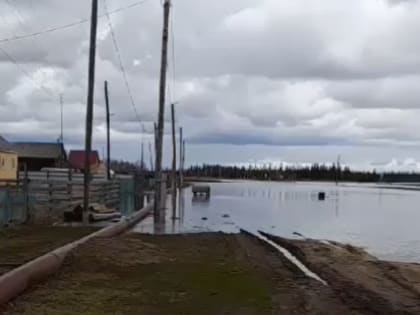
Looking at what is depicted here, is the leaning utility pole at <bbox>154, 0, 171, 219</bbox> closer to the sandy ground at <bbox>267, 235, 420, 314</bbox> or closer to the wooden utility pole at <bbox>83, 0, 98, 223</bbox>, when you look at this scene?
the wooden utility pole at <bbox>83, 0, 98, 223</bbox>

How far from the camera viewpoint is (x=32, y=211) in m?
26.2

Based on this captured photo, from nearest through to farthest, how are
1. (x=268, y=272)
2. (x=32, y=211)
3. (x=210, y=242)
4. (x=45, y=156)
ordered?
(x=268, y=272) → (x=210, y=242) → (x=32, y=211) → (x=45, y=156)

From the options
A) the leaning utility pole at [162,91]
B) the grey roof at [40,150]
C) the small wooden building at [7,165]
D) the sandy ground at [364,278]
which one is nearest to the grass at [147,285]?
the sandy ground at [364,278]

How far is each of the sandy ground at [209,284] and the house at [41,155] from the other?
195ft

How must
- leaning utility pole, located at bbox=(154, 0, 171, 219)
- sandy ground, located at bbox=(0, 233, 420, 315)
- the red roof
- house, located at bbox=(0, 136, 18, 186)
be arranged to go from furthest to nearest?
the red roof → house, located at bbox=(0, 136, 18, 186) → leaning utility pole, located at bbox=(154, 0, 171, 219) → sandy ground, located at bbox=(0, 233, 420, 315)

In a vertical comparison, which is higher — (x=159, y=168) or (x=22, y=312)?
Result: (x=159, y=168)

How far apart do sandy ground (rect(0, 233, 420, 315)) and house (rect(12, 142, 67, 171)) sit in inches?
2334

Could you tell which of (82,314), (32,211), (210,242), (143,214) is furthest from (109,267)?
(143,214)

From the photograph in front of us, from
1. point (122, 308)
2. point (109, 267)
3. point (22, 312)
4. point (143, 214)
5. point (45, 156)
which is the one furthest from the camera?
point (45, 156)

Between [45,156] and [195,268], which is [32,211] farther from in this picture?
[45,156]

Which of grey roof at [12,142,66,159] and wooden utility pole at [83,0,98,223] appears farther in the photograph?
grey roof at [12,142,66,159]

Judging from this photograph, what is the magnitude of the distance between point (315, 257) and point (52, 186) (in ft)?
48.2

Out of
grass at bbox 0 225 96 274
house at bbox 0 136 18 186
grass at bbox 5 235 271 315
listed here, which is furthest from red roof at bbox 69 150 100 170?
grass at bbox 5 235 271 315

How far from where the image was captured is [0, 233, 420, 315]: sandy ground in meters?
10.8
